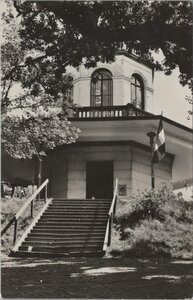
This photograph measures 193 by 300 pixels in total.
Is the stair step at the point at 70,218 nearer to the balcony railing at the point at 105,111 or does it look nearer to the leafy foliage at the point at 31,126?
the leafy foliage at the point at 31,126

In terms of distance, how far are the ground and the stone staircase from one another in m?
1.09

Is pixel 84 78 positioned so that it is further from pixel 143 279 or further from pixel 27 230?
pixel 143 279

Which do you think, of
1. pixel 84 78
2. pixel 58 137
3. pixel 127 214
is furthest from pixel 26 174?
pixel 127 214

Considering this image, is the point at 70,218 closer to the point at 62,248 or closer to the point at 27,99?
the point at 62,248

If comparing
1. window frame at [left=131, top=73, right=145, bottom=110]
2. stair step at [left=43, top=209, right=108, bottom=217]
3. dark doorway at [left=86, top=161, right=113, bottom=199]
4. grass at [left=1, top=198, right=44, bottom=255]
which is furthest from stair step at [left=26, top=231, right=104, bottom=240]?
window frame at [left=131, top=73, right=145, bottom=110]

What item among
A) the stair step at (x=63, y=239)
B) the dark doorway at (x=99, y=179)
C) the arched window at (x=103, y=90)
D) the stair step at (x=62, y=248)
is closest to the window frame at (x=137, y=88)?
the arched window at (x=103, y=90)

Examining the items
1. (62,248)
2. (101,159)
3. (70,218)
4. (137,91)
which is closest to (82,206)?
(70,218)

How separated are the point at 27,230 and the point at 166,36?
814cm

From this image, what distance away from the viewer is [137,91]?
90.9ft

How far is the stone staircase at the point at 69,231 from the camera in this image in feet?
45.5

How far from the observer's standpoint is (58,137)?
2012 centimetres

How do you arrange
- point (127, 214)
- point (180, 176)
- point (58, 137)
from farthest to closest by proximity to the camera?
point (180, 176) → point (58, 137) → point (127, 214)

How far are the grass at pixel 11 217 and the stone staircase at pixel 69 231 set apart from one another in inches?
19.1

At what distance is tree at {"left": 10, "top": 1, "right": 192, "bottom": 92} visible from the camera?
32.3ft
